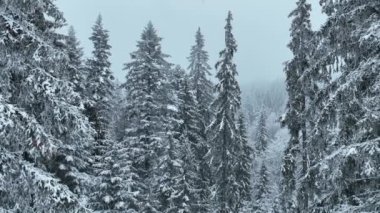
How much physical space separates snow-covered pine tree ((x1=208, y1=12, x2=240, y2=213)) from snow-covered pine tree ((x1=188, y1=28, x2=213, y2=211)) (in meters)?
1.72

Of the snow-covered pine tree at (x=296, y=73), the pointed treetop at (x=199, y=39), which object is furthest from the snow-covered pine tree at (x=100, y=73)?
the pointed treetop at (x=199, y=39)

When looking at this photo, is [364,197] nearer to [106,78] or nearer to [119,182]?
[119,182]

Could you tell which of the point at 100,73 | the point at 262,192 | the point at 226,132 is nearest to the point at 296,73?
the point at 226,132

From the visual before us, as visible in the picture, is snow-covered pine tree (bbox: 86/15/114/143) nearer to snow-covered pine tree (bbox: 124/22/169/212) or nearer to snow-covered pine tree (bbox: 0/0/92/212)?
snow-covered pine tree (bbox: 124/22/169/212)

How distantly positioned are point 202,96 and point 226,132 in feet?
33.3

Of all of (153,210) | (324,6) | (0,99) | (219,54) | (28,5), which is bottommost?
(153,210)

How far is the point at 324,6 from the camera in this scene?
1066 centimetres

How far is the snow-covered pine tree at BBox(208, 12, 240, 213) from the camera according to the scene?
2958cm

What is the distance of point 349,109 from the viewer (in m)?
9.28

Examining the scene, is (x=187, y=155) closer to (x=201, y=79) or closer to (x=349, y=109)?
(x=201, y=79)

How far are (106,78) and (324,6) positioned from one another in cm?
2156

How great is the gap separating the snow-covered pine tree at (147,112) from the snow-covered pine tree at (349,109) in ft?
54.9

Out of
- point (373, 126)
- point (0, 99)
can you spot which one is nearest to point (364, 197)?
point (373, 126)

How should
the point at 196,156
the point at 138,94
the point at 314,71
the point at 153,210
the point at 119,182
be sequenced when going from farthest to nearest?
the point at 196,156, the point at 138,94, the point at 153,210, the point at 119,182, the point at 314,71
